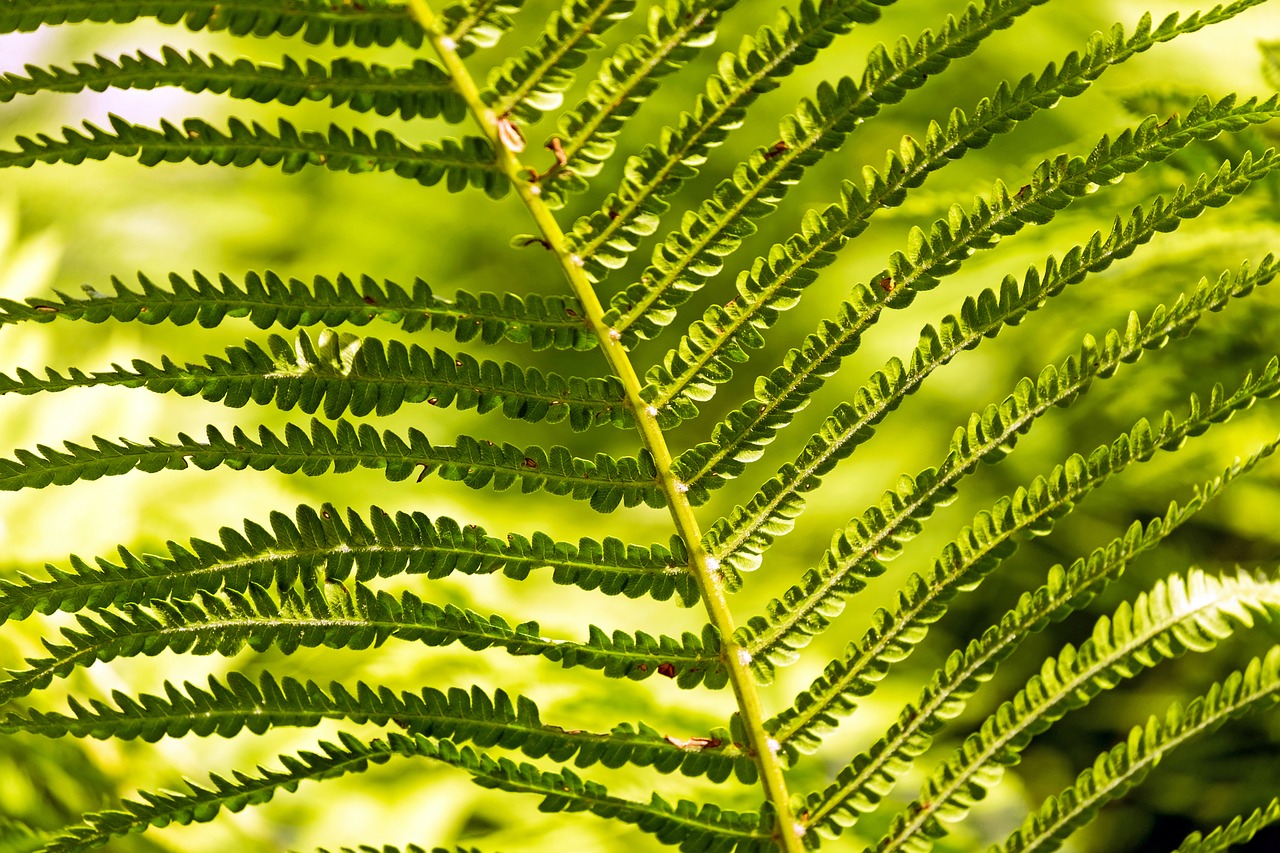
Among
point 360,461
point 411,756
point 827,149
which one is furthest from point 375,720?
point 827,149

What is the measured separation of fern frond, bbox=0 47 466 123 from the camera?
615mm

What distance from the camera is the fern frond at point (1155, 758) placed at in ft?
2.11

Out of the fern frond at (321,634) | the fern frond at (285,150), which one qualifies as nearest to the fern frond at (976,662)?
the fern frond at (321,634)

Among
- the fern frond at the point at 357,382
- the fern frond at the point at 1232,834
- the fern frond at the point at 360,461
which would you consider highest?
the fern frond at the point at 357,382

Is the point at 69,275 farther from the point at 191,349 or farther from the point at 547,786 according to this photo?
the point at 547,786

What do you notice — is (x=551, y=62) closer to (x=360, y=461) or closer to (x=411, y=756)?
(x=360, y=461)

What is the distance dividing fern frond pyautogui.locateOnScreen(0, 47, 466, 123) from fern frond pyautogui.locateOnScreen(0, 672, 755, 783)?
1.22ft

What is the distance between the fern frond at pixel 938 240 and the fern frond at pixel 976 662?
168 mm

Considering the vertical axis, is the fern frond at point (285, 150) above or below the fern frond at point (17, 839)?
above

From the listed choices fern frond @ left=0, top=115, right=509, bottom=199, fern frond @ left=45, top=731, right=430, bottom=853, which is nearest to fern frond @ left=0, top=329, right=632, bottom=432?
fern frond @ left=0, top=115, right=509, bottom=199

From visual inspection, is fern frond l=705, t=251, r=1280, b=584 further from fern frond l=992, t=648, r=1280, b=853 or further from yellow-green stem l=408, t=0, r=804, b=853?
fern frond l=992, t=648, r=1280, b=853

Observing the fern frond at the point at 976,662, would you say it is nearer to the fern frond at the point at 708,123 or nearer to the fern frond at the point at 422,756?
the fern frond at the point at 422,756

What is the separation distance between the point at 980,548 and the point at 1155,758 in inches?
6.8

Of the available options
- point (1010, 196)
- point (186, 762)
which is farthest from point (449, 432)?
point (1010, 196)
